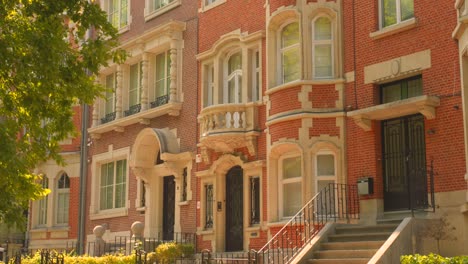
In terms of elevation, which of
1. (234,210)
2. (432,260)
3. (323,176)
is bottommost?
(432,260)

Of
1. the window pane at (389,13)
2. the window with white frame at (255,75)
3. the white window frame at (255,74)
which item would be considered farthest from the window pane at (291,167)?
the window pane at (389,13)

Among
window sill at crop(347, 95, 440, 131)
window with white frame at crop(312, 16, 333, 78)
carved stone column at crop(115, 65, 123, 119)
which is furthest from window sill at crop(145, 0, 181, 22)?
window sill at crop(347, 95, 440, 131)

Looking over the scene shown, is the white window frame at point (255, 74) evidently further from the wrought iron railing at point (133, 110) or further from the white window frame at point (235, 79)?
the wrought iron railing at point (133, 110)

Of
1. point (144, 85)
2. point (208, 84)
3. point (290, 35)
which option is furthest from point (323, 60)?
point (144, 85)

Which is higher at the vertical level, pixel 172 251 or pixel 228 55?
pixel 228 55

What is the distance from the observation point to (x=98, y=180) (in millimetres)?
29219

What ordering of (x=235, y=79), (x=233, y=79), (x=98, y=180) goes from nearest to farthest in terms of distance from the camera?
(x=235, y=79)
(x=233, y=79)
(x=98, y=180)

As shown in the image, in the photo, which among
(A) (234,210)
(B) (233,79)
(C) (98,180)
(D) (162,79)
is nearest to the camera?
(A) (234,210)

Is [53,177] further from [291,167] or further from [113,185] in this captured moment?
[291,167]

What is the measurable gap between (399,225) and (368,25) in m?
5.52

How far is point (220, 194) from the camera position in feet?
75.8

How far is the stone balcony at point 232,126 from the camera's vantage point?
21750 mm

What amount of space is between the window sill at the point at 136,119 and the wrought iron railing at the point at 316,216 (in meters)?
7.28

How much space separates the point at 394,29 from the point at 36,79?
8.74 meters
